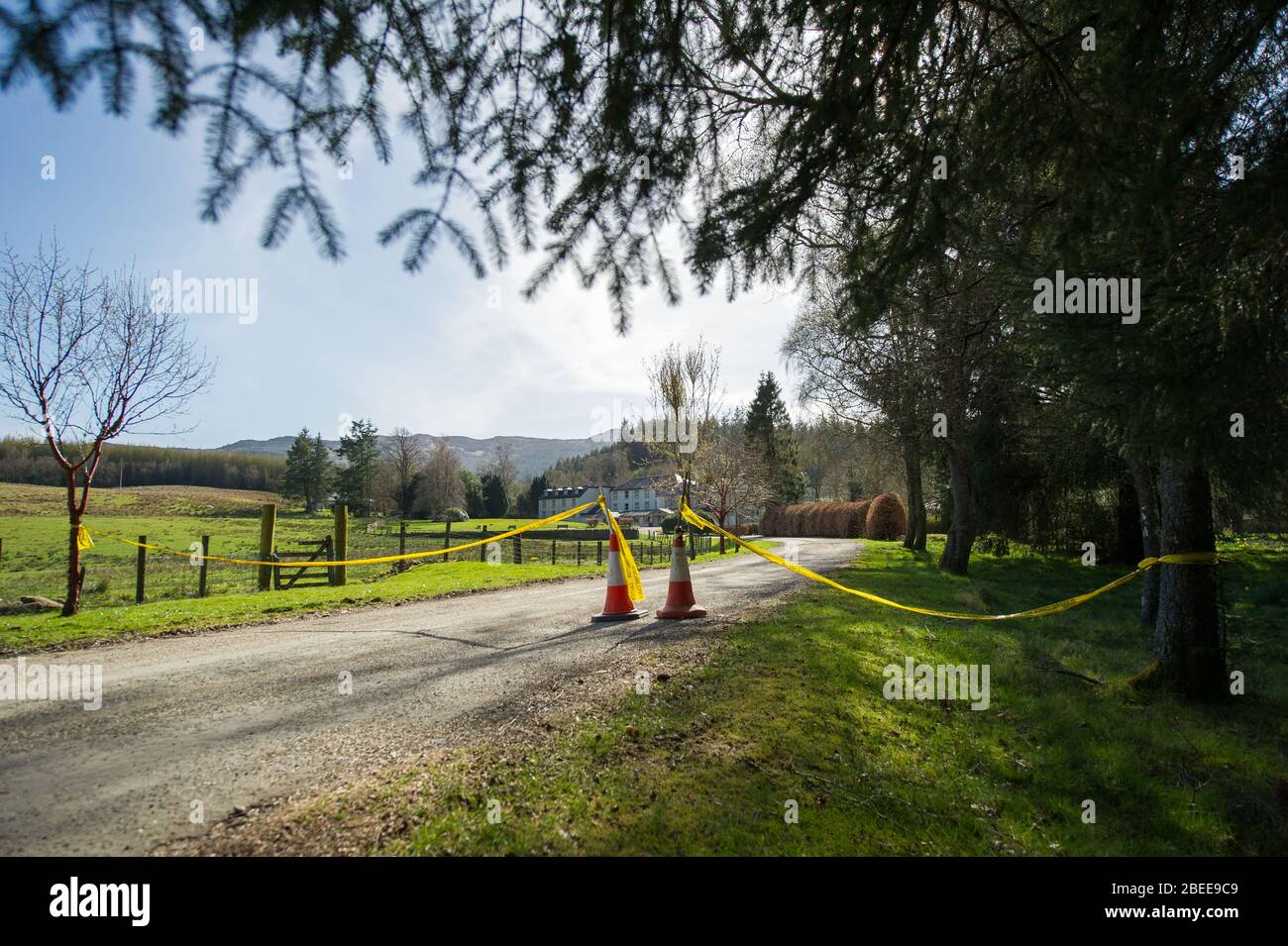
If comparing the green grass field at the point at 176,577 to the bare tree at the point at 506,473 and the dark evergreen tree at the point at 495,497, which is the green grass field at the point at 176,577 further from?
the bare tree at the point at 506,473

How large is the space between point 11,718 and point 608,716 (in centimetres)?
443

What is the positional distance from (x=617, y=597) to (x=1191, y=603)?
7.31 metres

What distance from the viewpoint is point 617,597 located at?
9.02 meters

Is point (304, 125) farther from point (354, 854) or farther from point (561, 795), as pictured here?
point (561, 795)

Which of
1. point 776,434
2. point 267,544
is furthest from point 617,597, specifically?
point 776,434

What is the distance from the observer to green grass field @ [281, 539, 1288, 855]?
3.21 meters

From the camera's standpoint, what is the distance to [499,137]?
4.05 meters

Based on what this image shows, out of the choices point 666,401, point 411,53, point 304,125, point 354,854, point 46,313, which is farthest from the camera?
point 666,401

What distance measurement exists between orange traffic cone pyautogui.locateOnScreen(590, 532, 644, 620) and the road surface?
1.60 ft

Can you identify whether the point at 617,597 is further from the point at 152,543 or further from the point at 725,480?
the point at 725,480

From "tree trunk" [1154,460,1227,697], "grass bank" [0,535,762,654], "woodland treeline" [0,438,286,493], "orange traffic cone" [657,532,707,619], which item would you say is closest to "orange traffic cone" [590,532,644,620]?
"orange traffic cone" [657,532,707,619]

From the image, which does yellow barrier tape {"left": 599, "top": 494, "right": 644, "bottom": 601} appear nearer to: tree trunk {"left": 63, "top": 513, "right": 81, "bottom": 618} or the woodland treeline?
tree trunk {"left": 63, "top": 513, "right": 81, "bottom": 618}
